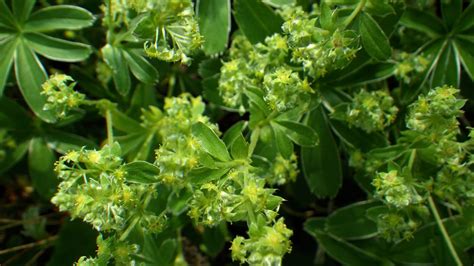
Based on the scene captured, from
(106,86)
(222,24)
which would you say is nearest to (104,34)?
(106,86)

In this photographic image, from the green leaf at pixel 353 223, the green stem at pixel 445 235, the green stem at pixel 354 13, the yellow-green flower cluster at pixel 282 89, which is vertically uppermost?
the green stem at pixel 354 13

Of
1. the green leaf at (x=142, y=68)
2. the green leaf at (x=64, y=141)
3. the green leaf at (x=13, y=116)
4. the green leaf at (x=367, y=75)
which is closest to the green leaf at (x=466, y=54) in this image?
the green leaf at (x=367, y=75)

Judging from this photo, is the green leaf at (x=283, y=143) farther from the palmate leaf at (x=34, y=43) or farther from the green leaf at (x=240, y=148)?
the palmate leaf at (x=34, y=43)

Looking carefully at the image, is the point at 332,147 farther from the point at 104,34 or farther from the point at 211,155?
the point at 104,34

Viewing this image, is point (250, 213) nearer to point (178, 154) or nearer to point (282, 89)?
point (178, 154)

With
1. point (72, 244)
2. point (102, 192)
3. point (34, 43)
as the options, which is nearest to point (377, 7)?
point (102, 192)

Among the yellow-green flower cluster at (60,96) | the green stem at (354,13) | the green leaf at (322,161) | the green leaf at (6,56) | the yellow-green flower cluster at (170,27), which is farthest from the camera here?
the green leaf at (322,161)

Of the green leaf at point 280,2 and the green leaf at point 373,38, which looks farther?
the green leaf at point 280,2
